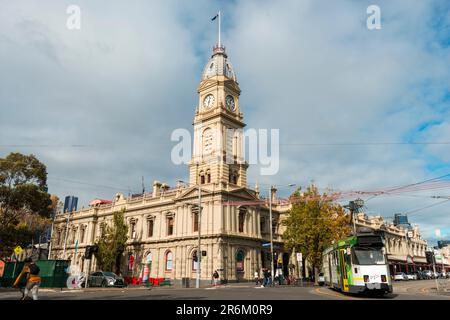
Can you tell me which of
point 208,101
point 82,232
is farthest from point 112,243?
point 208,101

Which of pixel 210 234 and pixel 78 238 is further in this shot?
pixel 78 238

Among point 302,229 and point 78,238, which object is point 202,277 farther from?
point 78,238

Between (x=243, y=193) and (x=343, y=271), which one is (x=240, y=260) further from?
(x=343, y=271)

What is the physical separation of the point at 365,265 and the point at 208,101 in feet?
118

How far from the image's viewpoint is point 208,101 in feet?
165

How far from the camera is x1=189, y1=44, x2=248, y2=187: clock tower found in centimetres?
4653

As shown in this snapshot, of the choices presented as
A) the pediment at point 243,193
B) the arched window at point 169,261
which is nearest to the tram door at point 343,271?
the pediment at point 243,193

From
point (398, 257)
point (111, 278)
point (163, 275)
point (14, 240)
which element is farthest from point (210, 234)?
point (398, 257)

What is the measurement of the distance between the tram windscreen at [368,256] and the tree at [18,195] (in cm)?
2795

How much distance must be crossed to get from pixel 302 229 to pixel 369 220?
35925 millimetres

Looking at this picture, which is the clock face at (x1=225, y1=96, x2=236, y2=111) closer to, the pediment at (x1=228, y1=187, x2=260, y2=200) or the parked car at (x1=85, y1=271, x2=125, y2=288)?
the pediment at (x1=228, y1=187, x2=260, y2=200)

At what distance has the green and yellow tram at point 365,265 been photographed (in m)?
17.8

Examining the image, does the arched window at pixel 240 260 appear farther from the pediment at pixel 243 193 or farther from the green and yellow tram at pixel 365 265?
the green and yellow tram at pixel 365 265
